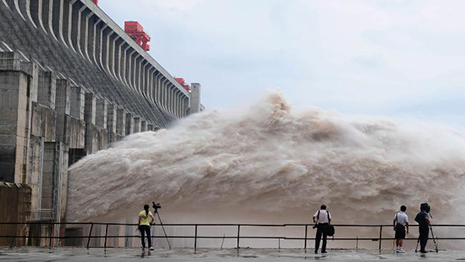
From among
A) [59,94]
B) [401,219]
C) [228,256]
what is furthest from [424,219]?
[59,94]

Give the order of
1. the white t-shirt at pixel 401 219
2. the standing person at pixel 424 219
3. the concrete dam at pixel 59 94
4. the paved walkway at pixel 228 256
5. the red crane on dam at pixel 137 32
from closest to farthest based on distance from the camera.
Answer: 1. the paved walkway at pixel 228 256
2. the standing person at pixel 424 219
3. the white t-shirt at pixel 401 219
4. the concrete dam at pixel 59 94
5. the red crane on dam at pixel 137 32

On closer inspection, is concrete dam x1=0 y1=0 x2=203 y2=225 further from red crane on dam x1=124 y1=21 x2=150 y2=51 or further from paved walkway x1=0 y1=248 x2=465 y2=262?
paved walkway x1=0 y1=248 x2=465 y2=262

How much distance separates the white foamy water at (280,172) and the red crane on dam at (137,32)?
72.1 m

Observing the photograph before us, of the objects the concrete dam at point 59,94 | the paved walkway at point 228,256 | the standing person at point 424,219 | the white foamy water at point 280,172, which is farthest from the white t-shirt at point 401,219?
the concrete dam at point 59,94

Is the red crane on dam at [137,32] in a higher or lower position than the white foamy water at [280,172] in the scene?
higher

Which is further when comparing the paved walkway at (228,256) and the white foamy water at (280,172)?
the white foamy water at (280,172)

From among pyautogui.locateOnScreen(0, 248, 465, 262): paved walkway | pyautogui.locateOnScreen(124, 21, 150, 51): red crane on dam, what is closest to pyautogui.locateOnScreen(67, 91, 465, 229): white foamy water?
pyautogui.locateOnScreen(0, 248, 465, 262): paved walkway

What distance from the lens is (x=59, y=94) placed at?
4584cm

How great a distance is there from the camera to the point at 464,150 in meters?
38.7

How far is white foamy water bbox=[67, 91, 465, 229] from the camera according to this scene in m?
37.7

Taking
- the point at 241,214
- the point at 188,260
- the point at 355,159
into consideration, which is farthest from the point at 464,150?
the point at 188,260

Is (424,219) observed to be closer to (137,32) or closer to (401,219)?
(401,219)

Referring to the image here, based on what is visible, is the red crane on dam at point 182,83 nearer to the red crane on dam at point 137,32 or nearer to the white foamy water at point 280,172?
the red crane on dam at point 137,32

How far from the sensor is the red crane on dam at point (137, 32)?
113 m
